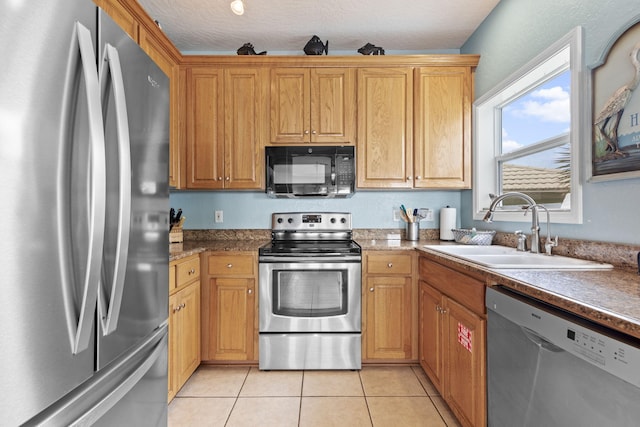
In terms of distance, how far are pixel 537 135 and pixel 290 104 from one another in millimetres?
1761

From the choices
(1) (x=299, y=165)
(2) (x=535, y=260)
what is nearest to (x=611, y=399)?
(2) (x=535, y=260)

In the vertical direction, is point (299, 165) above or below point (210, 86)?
below

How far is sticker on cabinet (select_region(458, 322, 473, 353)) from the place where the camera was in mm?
1552

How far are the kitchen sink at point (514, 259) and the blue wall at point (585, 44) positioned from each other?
152 millimetres

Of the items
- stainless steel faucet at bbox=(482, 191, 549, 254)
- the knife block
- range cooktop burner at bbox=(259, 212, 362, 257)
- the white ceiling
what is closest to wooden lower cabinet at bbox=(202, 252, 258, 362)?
the knife block

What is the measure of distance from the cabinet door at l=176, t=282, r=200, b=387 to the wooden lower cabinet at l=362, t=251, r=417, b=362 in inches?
46.2

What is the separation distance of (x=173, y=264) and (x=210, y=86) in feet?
4.93

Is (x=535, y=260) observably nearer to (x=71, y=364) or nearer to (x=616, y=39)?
(x=616, y=39)

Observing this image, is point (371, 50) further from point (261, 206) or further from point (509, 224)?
point (509, 224)

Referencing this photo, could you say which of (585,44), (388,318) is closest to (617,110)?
(585,44)

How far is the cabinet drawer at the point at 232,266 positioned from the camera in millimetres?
2367

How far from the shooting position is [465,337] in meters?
1.61

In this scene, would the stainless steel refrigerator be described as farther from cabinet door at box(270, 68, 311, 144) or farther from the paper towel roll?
the paper towel roll

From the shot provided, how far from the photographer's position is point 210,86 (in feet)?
8.62
